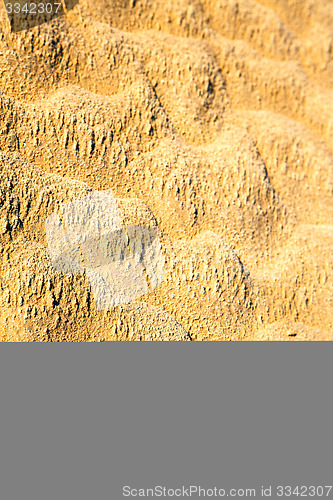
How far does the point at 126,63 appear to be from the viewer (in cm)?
71

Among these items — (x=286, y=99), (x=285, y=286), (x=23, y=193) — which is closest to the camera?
(x=23, y=193)

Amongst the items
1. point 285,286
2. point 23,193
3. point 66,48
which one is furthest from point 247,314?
point 66,48

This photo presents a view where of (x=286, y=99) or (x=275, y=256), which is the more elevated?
(x=286, y=99)

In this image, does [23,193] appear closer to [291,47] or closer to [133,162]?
[133,162]

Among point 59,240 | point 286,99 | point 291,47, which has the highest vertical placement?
point 291,47

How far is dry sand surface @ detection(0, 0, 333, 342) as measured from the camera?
1.98 feet

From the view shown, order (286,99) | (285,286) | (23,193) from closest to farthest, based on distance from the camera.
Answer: (23,193) < (285,286) < (286,99)

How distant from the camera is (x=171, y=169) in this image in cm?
68

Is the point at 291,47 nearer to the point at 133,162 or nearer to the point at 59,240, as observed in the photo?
the point at 133,162

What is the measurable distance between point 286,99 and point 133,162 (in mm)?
342

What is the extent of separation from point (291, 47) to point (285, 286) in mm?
481

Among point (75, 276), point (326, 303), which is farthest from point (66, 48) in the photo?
point (326, 303)

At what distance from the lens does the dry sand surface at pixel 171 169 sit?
60cm

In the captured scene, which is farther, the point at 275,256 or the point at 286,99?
the point at 286,99
